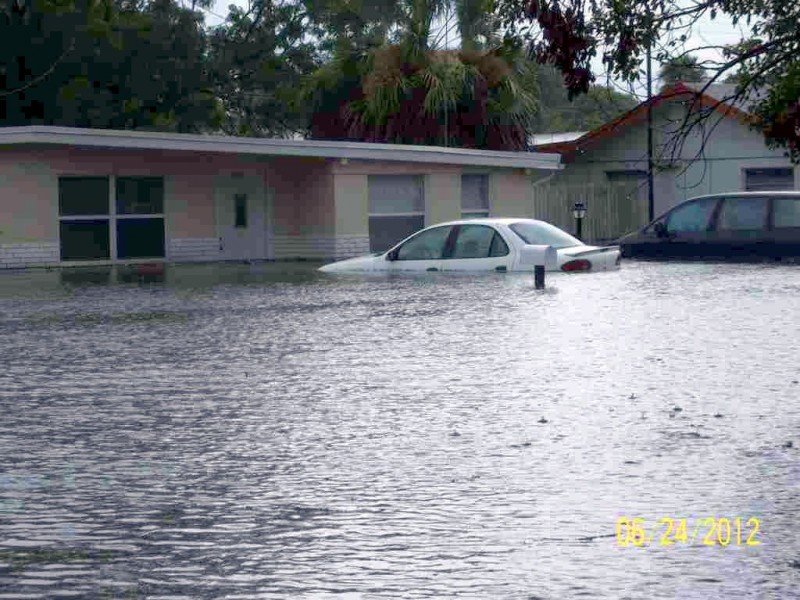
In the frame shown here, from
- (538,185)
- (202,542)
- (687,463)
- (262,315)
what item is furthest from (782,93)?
(538,185)

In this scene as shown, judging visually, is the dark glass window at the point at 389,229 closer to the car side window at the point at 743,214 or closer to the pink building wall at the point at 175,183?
the pink building wall at the point at 175,183

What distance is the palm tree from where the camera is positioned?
47250 millimetres

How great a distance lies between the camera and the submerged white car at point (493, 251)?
91.9 ft

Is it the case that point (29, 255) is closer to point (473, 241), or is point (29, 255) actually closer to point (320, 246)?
point (320, 246)

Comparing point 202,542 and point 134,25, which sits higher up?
point 134,25

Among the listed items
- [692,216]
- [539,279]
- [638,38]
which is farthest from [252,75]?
[638,38]

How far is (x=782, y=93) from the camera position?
12.9 metres

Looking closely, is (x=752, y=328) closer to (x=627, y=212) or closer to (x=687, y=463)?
(x=687, y=463)

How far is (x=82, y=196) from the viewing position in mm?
38969

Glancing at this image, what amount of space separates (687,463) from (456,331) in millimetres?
8828

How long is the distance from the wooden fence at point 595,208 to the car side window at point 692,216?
52.7 ft

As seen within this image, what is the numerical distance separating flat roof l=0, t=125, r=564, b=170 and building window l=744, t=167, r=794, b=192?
7408 mm
